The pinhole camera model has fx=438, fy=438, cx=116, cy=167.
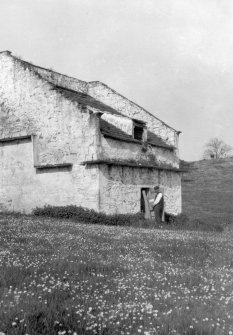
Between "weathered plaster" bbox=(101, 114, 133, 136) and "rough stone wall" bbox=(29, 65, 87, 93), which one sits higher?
"rough stone wall" bbox=(29, 65, 87, 93)

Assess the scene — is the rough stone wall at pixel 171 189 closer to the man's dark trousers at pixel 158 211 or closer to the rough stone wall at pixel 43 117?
the man's dark trousers at pixel 158 211

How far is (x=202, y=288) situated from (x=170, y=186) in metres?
22.5

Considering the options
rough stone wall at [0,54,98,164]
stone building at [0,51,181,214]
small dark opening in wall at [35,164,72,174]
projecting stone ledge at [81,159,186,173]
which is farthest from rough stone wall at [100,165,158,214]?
small dark opening in wall at [35,164,72,174]

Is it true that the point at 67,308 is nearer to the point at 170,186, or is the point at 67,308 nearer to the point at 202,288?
the point at 202,288

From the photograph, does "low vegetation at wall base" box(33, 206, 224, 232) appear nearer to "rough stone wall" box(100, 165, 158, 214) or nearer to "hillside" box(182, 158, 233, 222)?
"rough stone wall" box(100, 165, 158, 214)

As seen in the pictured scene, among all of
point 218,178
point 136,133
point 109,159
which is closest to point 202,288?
point 109,159

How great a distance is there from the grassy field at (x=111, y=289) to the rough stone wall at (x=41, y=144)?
40.8ft

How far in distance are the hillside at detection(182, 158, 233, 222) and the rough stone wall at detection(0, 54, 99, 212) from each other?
42.4ft

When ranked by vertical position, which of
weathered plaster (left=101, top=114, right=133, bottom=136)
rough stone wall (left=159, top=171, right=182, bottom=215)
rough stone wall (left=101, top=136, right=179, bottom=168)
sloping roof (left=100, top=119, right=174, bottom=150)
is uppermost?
weathered plaster (left=101, top=114, right=133, bottom=136)

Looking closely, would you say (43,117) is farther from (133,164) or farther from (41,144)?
(133,164)

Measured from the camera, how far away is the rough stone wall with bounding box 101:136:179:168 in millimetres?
24500

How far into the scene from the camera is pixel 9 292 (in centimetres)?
601

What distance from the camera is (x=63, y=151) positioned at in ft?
81.3

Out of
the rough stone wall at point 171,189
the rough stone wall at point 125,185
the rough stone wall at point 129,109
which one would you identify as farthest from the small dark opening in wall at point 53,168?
the rough stone wall at point 129,109
